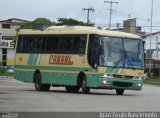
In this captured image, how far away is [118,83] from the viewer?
31.7 meters

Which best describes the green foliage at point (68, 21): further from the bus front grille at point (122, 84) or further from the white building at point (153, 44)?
the bus front grille at point (122, 84)

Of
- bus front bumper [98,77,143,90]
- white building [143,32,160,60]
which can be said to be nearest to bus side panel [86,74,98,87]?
bus front bumper [98,77,143,90]

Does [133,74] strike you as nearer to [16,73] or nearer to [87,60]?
[87,60]

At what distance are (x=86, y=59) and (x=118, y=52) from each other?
160cm

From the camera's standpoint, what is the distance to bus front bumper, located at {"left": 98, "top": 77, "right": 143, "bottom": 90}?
103ft

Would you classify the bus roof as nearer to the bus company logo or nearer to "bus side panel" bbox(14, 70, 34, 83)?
the bus company logo

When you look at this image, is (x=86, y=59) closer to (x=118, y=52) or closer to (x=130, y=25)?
(x=118, y=52)

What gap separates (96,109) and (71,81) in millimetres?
12450

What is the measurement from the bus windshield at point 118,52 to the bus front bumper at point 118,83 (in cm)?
67

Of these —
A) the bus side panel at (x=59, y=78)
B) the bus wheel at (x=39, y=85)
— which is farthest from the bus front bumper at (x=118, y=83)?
the bus wheel at (x=39, y=85)

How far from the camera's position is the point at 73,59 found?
1302 inches

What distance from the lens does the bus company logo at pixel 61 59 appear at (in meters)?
33.4

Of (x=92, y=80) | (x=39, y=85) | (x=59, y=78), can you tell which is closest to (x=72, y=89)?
(x=59, y=78)

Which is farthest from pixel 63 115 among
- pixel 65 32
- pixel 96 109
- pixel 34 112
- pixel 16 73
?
pixel 16 73
